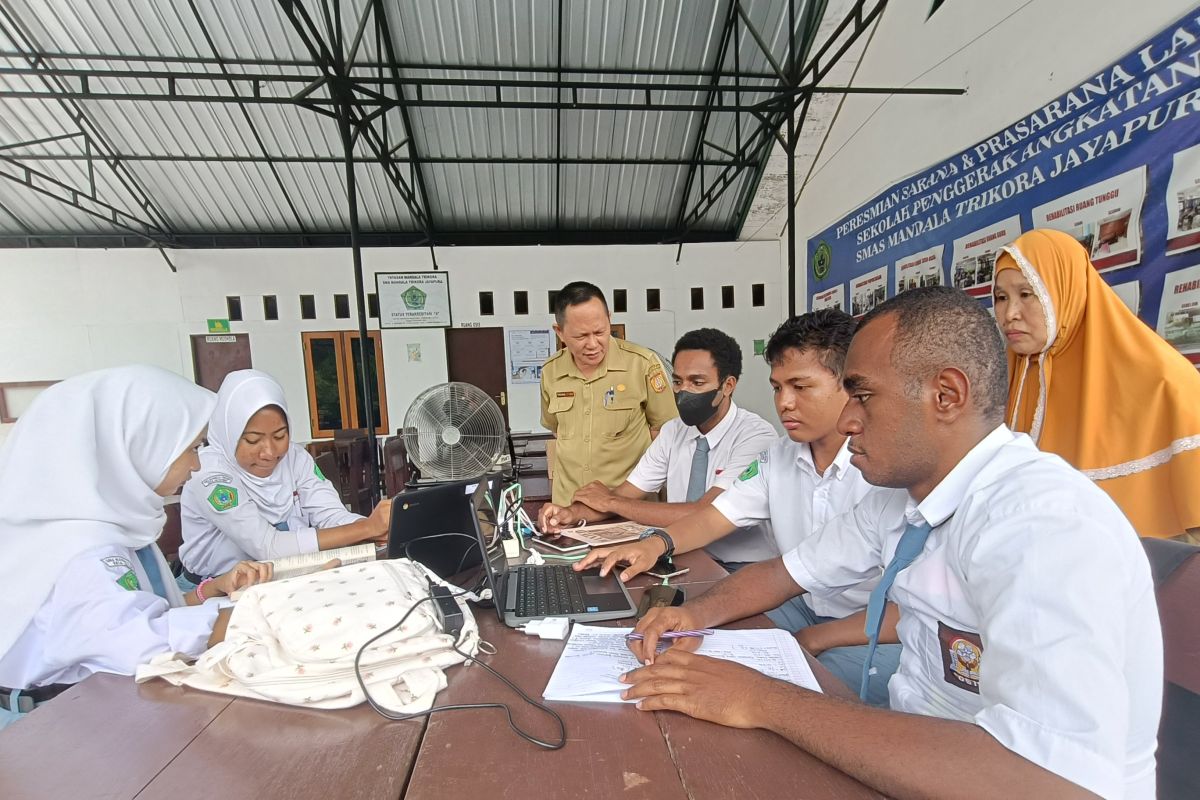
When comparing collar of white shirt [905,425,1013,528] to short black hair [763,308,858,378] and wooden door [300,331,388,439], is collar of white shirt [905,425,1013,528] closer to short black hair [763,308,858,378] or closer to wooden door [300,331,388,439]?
short black hair [763,308,858,378]

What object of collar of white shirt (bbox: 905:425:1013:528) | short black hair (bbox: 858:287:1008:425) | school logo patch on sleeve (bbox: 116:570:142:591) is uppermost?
short black hair (bbox: 858:287:1008:425)

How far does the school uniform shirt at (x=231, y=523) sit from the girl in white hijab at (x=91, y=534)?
40 centimetres

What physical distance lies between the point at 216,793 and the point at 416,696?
0.83ft

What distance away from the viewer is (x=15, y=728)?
2.59 feet

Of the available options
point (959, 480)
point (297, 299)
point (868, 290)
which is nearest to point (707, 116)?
point (868, 290)

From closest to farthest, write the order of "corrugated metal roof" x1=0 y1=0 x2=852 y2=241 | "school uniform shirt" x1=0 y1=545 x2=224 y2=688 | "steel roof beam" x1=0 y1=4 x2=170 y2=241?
"school uniform shirt" x1=0 y1=545 x2=224 y2=688
"steel roof beam" x1=0 y1=4 x2=170 y2=241
"corrugated metal roof" x1=0 y1=0 x2=852 y2=241

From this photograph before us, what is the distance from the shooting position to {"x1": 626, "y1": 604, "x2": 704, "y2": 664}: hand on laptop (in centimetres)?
91

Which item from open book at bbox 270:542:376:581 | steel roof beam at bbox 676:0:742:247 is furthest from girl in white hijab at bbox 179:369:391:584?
steel roof beam at bbox 676:0:742:247

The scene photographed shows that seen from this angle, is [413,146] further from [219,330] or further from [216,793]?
[216,793]

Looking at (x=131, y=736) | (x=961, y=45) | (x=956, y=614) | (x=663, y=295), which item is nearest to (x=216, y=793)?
(x=131, y=736)

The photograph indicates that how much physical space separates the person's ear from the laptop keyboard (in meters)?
0.76

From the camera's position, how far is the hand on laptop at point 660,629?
912 mm

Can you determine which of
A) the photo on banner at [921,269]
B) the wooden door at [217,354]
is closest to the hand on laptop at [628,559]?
the photo on banner at [921,269]

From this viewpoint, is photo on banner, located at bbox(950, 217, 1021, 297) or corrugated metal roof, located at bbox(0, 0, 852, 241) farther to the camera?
corrugated metal roof, located at bbox(0, 0, 852, 241)
